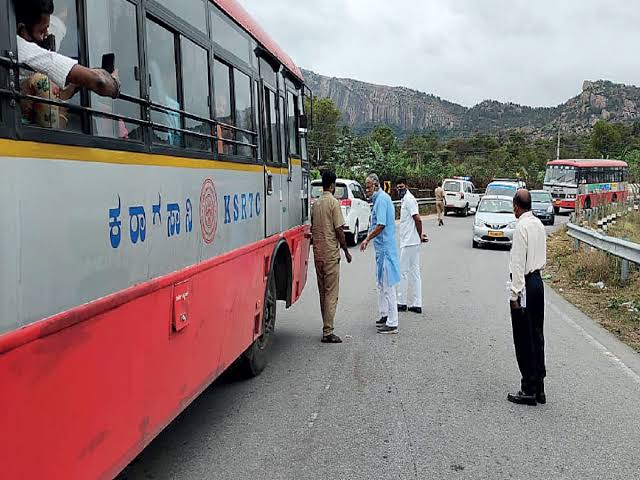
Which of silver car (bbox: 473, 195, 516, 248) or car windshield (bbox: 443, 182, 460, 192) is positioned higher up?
car windshield (bbox: 443, 182, 460, 192)

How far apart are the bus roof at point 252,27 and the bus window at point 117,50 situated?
1661 mm

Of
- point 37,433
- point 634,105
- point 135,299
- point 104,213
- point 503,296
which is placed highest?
point 634,105

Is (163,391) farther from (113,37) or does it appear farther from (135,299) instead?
(113,37)

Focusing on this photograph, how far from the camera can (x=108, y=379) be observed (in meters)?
3.19

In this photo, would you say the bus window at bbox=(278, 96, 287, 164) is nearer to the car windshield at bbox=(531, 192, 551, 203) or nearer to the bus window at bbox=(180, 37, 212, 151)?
the bus window at bbox=(180, 37, 212, 151)

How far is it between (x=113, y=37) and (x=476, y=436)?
3754 mm

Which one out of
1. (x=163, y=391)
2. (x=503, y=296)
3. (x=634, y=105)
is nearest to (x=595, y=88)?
(x=634, y=105)

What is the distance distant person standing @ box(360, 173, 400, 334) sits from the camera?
878 centimetres

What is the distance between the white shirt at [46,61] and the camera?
8.61 ft

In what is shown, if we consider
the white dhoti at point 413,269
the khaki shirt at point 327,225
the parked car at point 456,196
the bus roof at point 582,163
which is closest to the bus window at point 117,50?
the khaki shirt at point 327,225

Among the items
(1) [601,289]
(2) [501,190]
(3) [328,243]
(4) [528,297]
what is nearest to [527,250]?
(4) [528,297]

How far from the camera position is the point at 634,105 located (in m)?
144

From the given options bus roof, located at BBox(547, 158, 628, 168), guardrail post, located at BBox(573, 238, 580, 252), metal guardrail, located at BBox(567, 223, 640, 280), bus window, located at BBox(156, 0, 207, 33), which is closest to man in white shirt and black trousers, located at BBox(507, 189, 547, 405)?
bus window, located at BBox(156, 0, 207, 33)

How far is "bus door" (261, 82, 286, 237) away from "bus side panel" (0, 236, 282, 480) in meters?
1.76
